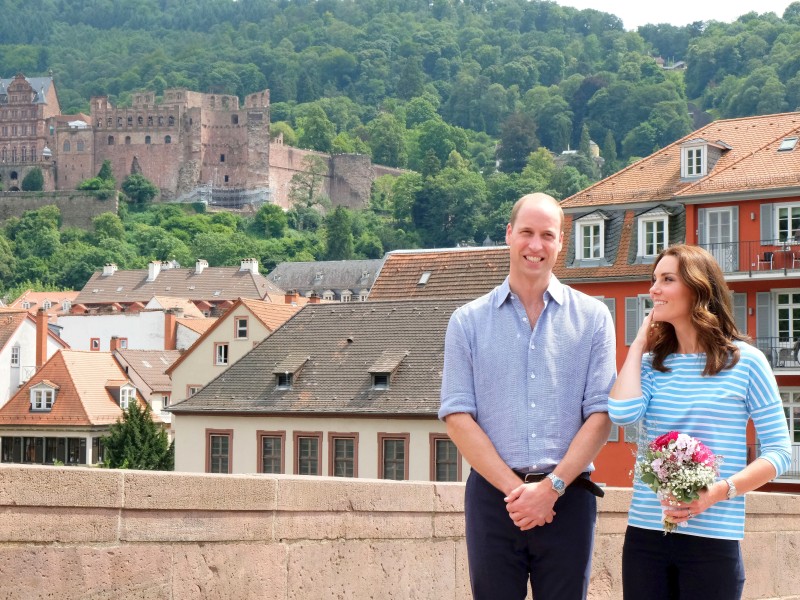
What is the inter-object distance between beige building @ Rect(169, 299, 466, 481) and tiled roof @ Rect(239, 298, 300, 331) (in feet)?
31.8

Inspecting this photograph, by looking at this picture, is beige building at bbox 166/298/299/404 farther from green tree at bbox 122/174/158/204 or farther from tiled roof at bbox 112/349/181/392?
green tree at bbox 122/174/158/204

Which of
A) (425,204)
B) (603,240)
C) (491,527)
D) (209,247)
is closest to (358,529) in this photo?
(491,527)

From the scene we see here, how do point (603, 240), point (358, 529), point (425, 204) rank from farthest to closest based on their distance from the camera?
point (425, 204), point (603, 240), point (358, 529)

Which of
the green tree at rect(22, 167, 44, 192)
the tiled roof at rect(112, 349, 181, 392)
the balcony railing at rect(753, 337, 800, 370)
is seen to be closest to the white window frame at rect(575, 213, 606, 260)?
the balcony railing at rect(753, 337, 800, 370)

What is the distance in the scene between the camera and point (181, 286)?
119062mm

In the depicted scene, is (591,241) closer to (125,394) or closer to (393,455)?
(393,455)

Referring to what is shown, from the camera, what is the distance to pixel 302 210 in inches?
6575

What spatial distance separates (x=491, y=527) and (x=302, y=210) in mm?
161941

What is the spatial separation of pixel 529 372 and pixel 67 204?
161 m

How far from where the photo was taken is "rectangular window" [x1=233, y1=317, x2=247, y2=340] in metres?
47.3

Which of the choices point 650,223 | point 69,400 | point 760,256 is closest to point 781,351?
point 760,256

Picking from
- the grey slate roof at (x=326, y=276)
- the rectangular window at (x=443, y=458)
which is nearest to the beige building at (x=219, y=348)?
the rectangular window at (x=443, y=458)

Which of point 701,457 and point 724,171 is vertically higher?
point 724,171

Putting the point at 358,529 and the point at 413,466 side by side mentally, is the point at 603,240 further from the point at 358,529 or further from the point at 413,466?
the point at 358,529
